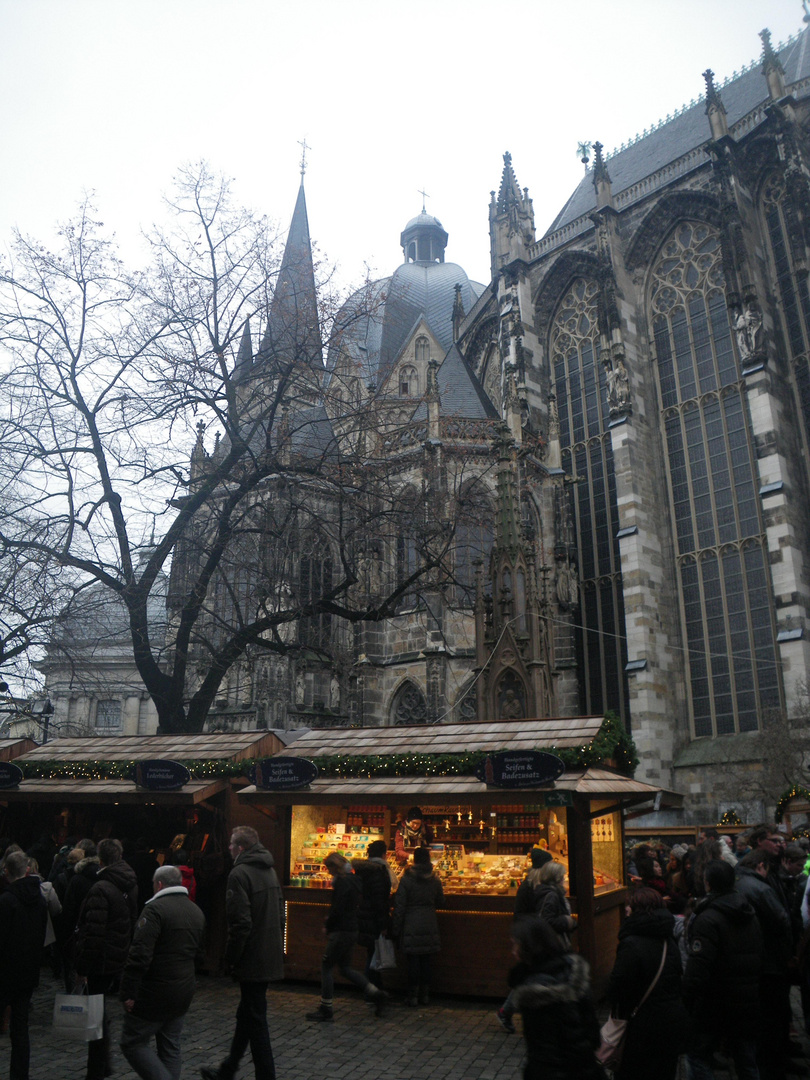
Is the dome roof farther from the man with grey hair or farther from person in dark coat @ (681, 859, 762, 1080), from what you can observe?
person in dark coat @ (681, 859, 762, 1080)

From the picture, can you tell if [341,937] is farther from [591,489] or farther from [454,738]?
[591,489]

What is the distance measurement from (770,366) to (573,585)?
7798 millimetres

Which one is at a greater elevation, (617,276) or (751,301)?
(617,276)

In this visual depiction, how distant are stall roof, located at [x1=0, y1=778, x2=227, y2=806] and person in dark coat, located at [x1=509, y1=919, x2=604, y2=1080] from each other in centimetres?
638

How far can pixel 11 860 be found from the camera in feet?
18.7

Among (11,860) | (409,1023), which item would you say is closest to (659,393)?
(409,1023)

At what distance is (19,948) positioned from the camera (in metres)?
5.47

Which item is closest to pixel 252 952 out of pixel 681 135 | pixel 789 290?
pixel 789 290

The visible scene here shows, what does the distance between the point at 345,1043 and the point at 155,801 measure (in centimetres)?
370

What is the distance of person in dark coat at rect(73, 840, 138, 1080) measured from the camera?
211 inches

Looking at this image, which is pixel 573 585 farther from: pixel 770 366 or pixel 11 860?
pixel 11 860

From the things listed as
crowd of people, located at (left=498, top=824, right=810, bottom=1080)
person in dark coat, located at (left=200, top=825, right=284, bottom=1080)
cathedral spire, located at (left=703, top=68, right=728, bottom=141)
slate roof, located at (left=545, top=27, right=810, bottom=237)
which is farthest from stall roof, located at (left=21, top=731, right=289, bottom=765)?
slate roof, located at (left=545, top=27, right=810, bottom=237)

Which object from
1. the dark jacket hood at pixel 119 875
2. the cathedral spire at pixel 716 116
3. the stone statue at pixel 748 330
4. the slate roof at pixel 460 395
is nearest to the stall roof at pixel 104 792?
the dark jacket hood at pixel 119 875

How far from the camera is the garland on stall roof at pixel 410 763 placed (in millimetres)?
7570
